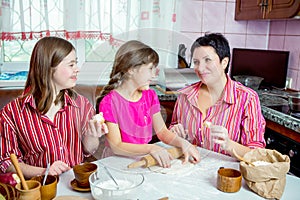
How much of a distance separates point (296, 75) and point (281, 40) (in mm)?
353

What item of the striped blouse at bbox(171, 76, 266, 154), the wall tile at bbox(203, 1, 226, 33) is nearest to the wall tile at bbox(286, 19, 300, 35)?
the wall tile at bbox(203, 1, 226, 33)

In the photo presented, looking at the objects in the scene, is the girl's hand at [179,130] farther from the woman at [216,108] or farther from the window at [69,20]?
the window at [69,20]

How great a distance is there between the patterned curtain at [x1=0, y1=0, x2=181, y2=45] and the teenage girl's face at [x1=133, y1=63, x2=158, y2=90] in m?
1.24

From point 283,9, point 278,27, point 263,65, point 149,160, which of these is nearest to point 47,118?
point 149,160

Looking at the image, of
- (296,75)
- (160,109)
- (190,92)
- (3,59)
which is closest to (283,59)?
(296,75)

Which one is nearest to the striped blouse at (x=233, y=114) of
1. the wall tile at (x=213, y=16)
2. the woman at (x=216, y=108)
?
the woman at (x=216, y=108)

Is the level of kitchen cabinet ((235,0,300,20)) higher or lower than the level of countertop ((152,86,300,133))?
higher

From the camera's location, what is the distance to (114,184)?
93 cm

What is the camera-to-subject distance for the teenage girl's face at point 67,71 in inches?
43.3

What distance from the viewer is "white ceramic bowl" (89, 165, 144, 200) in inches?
34.2

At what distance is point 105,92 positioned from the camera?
95cm

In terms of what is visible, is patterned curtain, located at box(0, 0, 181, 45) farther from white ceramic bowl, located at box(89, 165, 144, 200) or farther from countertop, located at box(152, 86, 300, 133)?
white ceramic bowl, located at box(89, 165, 144, 200)

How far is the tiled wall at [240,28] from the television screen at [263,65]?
0.35 ft

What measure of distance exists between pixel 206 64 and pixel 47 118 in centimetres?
58
